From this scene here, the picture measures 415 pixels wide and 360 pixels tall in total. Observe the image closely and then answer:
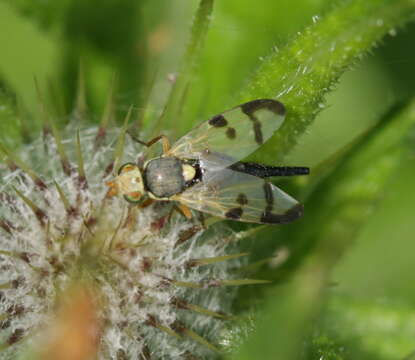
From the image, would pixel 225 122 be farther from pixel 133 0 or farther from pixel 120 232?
pixel 133 0

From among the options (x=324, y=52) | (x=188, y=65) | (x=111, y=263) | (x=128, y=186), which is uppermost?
(x=324, y=52)

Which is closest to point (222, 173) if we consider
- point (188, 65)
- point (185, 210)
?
point (185, 210)

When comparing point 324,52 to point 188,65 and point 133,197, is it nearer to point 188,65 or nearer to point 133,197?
point 188,65

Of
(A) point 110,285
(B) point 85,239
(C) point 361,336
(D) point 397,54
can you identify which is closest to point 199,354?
(A) point 110,285

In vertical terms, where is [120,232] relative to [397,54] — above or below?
below

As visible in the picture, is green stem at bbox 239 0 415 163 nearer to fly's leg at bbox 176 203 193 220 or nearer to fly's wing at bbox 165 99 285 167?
fly's wing at bbox 165 99 285 167

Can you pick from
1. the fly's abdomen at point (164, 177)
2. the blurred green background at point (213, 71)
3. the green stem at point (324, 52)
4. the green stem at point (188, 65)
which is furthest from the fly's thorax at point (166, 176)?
the green stem at point (324, 52)

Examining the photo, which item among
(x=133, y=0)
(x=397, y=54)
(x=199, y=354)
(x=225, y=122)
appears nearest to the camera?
(x=199, y=354)
